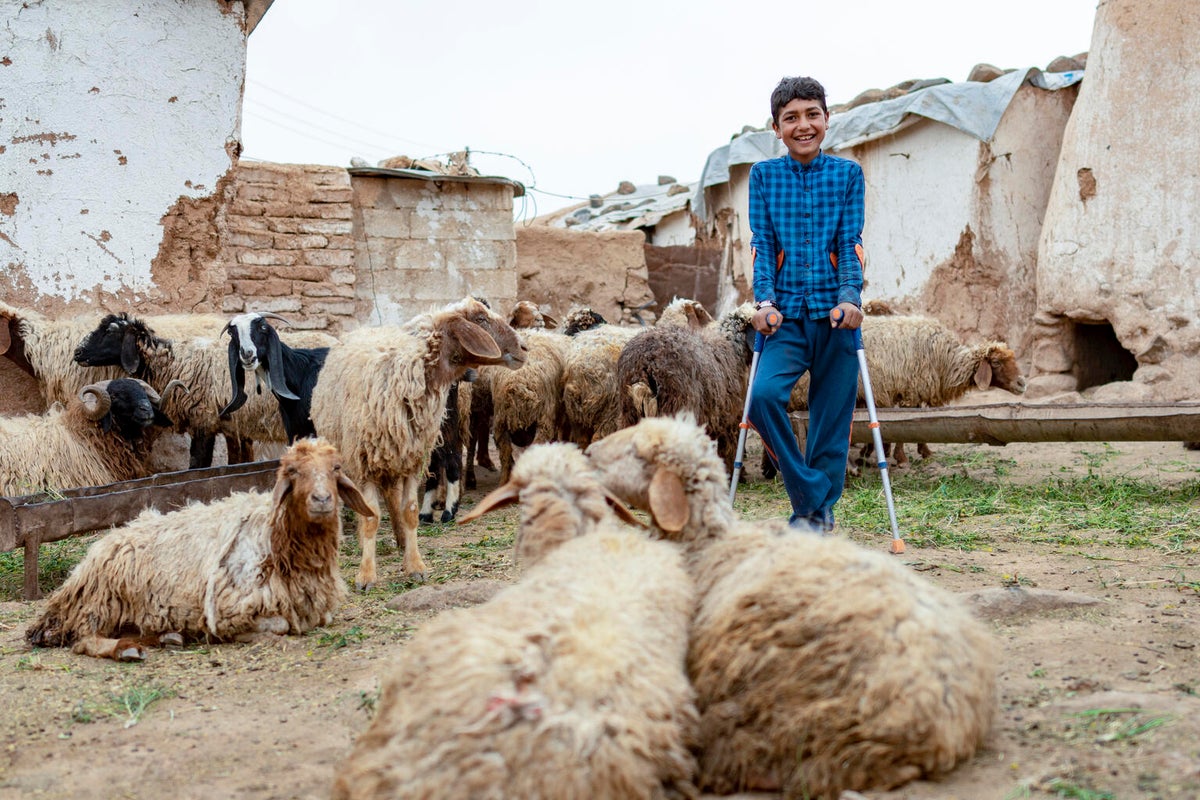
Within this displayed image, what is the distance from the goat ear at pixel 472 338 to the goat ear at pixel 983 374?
576cm

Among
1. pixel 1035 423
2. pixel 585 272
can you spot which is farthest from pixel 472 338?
pixel 585 272

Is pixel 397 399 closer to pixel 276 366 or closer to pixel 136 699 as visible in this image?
pixel 276 366

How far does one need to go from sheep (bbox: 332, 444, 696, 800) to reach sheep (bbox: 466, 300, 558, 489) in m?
6.38

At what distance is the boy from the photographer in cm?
493

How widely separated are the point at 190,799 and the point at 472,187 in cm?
993

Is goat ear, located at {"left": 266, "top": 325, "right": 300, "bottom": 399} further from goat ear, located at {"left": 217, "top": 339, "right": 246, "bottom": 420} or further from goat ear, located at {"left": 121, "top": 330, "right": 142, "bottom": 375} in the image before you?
goat ear, located at {"left": 121, "top": 330, "right": 142, "bottom": 375}

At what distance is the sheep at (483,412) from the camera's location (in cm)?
929

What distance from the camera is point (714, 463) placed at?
3.46m

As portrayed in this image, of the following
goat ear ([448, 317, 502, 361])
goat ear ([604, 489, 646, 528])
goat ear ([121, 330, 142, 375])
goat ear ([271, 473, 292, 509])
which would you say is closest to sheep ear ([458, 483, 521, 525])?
goat ear ([604, 489, 646, 528])

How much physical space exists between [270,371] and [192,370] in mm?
1519

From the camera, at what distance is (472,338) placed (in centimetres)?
626

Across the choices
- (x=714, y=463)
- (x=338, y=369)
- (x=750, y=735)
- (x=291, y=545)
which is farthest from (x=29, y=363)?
(x=750, y=735)

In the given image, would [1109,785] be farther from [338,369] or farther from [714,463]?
[338,369]

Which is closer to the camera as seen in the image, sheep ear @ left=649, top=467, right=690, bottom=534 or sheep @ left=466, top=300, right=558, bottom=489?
sheep ear @ left=649, top=467, right=690, bottom=534
